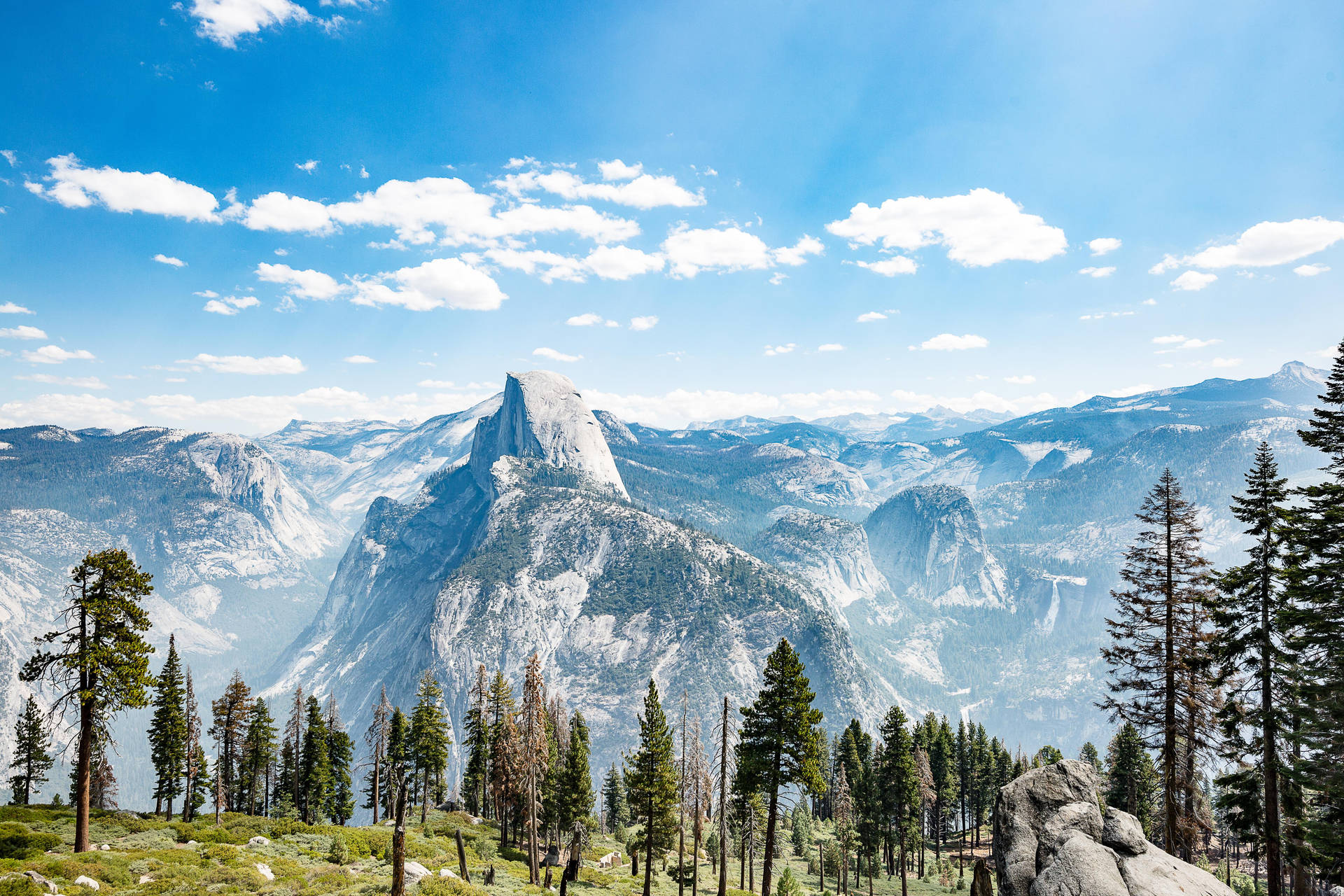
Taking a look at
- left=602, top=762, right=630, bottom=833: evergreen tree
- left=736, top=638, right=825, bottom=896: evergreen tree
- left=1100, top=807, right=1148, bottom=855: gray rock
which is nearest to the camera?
left=1100, top=807, right=1148, bottom=855: gray rock

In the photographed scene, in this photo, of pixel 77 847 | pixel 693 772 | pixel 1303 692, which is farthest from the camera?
pixel 693 772

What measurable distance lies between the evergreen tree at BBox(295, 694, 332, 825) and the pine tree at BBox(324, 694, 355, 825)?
1750 millimetres

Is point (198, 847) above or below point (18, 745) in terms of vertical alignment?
above

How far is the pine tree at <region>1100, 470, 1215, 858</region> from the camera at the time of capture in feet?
81.1

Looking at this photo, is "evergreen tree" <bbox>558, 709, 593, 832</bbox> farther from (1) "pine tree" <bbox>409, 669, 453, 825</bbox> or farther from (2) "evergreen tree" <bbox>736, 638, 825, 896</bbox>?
(2) "evergreen tree" <bbox>736, 638, 825, 896</bbox>

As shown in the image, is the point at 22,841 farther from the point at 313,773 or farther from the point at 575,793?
the point at 313,773

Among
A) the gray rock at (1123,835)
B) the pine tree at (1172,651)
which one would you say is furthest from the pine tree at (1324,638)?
the gray rock at (1123,835)

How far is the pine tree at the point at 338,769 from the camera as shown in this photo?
2761 inches

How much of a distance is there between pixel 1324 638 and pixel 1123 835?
12.2 metres

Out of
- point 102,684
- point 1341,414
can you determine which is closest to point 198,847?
point 102,684

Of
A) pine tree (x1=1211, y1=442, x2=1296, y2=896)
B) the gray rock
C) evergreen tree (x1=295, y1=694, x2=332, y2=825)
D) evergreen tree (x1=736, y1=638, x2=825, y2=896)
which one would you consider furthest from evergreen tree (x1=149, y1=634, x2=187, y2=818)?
pine tree (x1=1211, y1=442, x2=1296, y2=896)

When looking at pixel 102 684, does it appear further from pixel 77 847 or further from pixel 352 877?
pixel 352 877

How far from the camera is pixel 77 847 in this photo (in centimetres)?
2639

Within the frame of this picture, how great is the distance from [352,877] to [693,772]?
26.9 m
